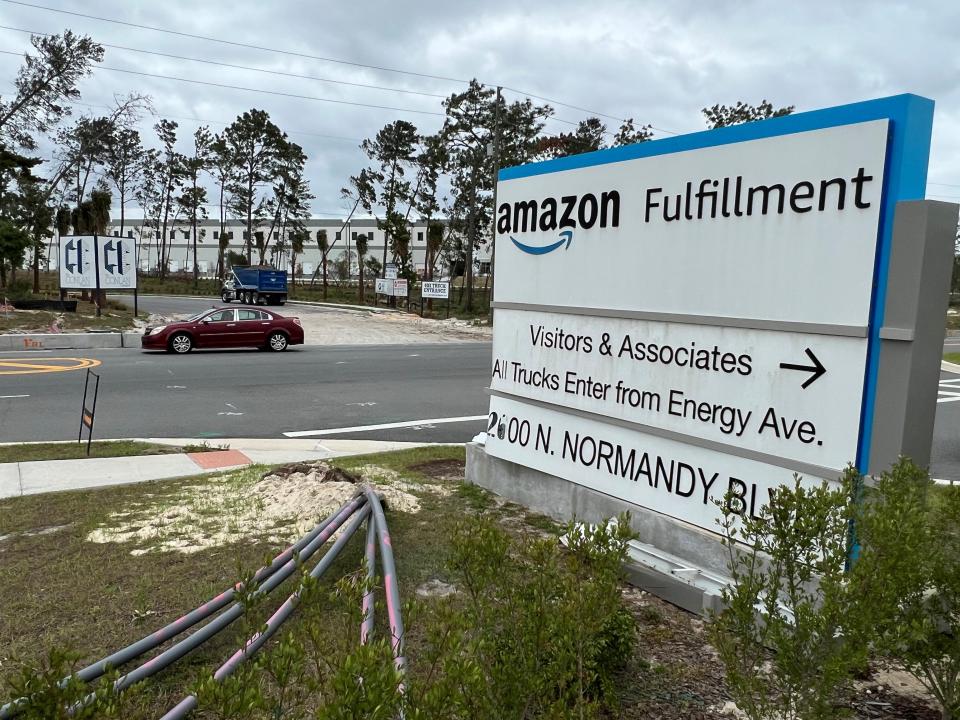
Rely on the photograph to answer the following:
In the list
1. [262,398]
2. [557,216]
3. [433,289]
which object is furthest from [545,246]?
[433,289]

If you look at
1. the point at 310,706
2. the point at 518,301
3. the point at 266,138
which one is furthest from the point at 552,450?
the point at 266,138

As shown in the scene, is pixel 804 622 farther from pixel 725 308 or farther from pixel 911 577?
pixel 725 308

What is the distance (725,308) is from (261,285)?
44.4 metres

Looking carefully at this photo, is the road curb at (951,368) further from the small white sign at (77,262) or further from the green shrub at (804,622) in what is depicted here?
the small white sign at (77,262)

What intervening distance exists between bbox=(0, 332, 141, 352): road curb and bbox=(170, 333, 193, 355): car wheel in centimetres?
341

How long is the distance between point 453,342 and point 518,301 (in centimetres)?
2264

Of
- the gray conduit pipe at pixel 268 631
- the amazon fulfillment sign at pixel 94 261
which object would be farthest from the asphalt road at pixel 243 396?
the amazon fulfillment sign at pixel 94 261

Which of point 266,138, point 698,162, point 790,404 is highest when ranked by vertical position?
point 266,138

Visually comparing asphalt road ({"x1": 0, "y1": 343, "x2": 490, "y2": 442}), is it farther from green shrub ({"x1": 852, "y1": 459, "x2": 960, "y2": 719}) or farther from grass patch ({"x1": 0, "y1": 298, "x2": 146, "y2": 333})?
green shrub ({"x1": 852, "y1": 459, "x2": 960, "y2": 719})

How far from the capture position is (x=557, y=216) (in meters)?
6.20

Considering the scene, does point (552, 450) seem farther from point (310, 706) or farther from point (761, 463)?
point (310, 706)

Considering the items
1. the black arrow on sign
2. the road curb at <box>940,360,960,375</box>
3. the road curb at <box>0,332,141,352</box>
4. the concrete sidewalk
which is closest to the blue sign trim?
the black arrow on sign

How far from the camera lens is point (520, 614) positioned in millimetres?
2801

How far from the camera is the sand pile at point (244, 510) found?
5734 mm
